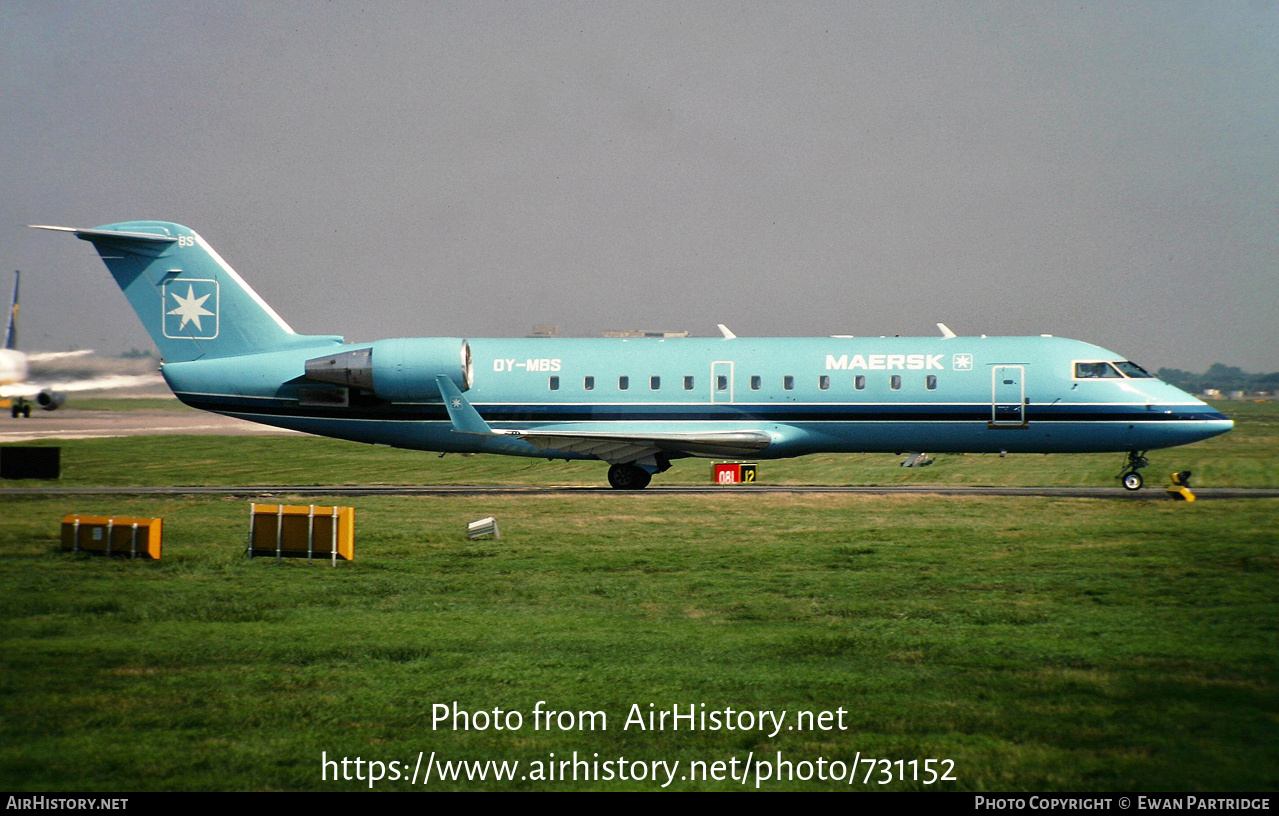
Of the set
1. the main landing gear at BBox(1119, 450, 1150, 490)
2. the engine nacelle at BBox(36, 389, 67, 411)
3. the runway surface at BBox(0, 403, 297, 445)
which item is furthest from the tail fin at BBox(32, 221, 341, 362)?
the main landing gear at BBox(1119, 450, 1150, 490)

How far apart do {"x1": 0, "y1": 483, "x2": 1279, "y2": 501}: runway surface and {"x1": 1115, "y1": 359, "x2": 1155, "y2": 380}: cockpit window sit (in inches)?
130

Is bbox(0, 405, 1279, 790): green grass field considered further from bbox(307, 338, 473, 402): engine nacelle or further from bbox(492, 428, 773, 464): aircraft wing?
bbox(307, 338, 473, 402): engine nacelle

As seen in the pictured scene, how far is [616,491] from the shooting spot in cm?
3094

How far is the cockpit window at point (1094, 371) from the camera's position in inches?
1161

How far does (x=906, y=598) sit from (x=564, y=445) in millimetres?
16368

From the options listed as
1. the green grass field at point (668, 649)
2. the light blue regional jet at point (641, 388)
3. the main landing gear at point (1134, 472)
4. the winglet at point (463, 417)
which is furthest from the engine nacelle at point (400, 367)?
the main landing gear at point (1134, 472)

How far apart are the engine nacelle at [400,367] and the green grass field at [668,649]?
7365 millimetres

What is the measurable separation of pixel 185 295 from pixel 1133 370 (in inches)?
1079

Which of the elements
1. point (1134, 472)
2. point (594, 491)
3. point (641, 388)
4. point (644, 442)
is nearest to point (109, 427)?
point (594, 491)

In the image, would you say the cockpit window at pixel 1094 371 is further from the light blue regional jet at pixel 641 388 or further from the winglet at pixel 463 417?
the winglet at pixel 463 417

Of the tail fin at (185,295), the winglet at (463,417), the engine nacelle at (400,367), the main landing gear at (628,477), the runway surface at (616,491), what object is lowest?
the runway surface at (616,491)

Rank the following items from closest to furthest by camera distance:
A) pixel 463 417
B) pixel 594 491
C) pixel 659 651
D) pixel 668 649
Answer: pixel 659 651
pixel 668 649
pixel 463 417
pixel 594 491

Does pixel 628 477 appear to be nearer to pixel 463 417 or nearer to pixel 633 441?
pixel 633 441

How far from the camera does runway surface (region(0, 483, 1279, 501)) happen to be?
29594 mm
